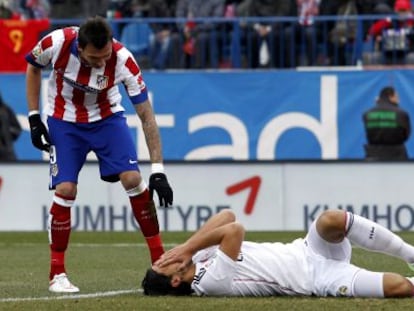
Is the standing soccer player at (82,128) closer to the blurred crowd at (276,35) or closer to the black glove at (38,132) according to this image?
the black glove at (38,132)

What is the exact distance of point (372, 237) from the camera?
9.07 m

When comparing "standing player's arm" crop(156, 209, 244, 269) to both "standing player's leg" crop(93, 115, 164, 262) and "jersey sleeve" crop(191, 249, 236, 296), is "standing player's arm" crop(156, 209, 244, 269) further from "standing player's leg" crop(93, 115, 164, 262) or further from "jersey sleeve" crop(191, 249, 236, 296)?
"standing player's leg" crop(93, 115, 164, 262)

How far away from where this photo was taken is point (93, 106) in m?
10.4

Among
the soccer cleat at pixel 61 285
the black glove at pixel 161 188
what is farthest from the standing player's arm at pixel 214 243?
the soccer cleat at pixel 61 285

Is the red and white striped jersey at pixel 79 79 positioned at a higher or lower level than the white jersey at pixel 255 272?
higher

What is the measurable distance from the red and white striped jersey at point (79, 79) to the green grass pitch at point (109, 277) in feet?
4.45

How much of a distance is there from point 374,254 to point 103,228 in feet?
19.8

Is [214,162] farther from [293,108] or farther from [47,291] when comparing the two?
[47,291]

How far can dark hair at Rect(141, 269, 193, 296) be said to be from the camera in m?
9.23

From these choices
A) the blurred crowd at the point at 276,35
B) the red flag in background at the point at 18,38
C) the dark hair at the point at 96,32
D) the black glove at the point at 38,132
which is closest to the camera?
the dark hair at the point at 96,32

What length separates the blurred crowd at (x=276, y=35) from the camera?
68.6 feet

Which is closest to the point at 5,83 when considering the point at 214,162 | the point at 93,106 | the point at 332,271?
the point at 214,162

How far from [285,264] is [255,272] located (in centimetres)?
24

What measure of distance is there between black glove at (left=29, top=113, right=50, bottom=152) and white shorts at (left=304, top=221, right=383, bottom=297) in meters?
2.43
